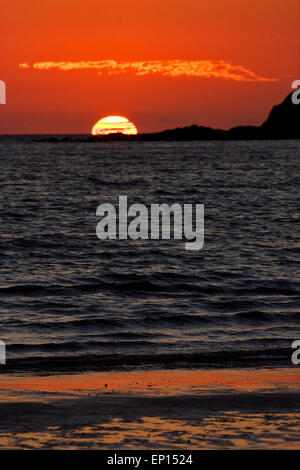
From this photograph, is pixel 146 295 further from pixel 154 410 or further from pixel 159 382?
pixel 154 410

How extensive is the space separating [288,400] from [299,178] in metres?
→ 67.6

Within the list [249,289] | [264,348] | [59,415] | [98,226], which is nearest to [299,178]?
[98,226]

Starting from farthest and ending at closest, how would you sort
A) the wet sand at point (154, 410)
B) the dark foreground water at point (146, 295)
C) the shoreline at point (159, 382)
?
1. the dark foreground water at point (146, 295)
2. the shoreline at point (159, 382)
3. the wet sand at point (154, 410)

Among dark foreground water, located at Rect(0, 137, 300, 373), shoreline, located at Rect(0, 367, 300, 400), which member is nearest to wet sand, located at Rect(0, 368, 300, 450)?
shoreline, located at Rect(0, 367, 300, 400)

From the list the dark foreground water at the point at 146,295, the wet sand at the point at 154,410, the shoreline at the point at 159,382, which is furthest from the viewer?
the dark foreground water at the point at 146,295

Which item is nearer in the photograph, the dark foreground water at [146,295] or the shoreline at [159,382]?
the shoreline at [159,382]

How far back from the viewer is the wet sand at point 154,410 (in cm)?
922

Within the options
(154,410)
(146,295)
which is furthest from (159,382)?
→ (146,295)

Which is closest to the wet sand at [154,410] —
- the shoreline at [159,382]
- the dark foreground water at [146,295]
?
the shoreline at [159,382]

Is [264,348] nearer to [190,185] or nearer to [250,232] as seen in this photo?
[250,232]

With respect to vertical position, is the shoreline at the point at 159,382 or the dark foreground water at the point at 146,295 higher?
the dark foreground water at the point at 146,295

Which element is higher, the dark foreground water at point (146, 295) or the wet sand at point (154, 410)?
the dark foreground water at point (146, 295)

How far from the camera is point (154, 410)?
1057 centimetres

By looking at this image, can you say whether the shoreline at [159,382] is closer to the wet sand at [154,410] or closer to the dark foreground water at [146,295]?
the wet sand at [154,410]
